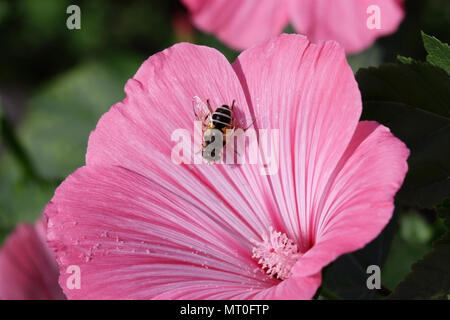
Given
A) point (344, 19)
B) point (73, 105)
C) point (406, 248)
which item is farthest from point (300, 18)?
point (73, 105)

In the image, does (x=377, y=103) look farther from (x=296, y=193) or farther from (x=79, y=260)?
(x=79, y=260)

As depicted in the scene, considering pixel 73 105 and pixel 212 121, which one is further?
pixel 73 105

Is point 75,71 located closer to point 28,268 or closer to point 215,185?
point 28,268

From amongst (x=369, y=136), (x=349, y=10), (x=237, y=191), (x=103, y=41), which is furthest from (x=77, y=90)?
(x=369, y=136)

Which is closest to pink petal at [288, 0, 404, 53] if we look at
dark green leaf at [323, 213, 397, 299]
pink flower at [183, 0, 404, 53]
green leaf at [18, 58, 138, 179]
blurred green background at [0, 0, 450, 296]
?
pink flower at [183, 0, 404, 53]

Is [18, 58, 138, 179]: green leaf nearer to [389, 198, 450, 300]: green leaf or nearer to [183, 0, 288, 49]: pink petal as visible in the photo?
[183, 0, 288, 49]: pink petal

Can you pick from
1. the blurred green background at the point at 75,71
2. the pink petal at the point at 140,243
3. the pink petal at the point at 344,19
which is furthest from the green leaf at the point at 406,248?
the pink petal at the point at 140,243
